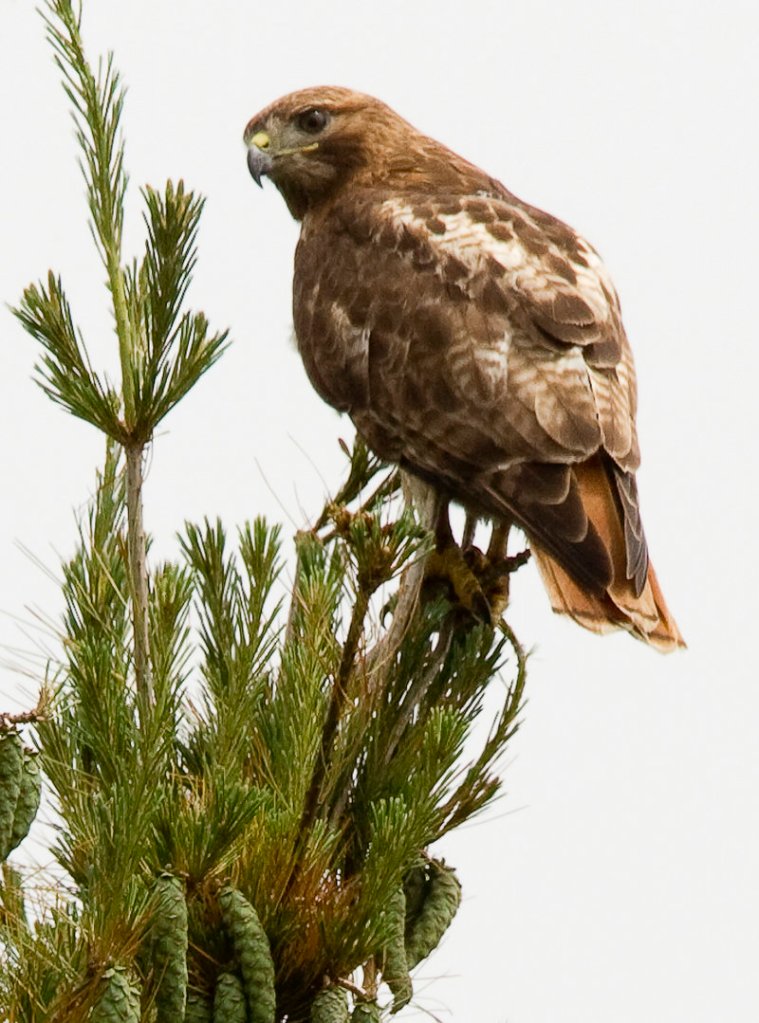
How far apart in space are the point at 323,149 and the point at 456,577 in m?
1.91

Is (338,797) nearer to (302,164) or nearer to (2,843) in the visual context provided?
(2,843)

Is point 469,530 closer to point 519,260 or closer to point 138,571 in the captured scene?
point 519,260

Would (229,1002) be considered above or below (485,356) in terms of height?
below

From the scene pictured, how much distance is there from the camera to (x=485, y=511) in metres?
4.23

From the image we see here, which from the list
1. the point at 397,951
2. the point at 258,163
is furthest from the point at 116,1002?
the point at 258,163

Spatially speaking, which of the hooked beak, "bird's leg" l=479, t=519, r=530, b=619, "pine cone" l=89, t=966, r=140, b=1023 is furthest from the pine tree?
the hooked beak

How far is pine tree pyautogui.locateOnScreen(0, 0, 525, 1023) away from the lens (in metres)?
2.47

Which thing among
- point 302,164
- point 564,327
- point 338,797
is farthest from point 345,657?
point 302,164

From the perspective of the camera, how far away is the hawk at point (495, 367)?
3969 millimetres

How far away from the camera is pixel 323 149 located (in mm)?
5242

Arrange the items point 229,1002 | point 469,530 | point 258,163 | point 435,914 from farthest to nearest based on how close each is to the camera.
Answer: point 258,163, point 469,530, point 435,914, point 229,1002

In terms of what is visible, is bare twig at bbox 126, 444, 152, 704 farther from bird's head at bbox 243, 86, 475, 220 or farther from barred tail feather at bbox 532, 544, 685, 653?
bird's head at bbox 243, 86, 475, 220

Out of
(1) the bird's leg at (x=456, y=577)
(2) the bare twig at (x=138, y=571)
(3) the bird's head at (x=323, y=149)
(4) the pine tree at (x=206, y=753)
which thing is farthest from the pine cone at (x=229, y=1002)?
(3) the bird's head at (x=323, y=149)

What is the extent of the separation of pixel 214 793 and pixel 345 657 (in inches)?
13.3
